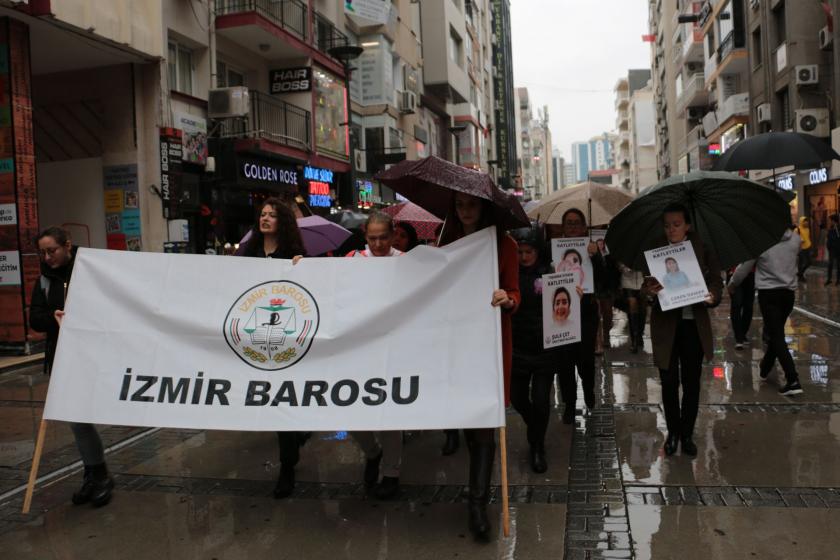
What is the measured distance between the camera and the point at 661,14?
6644cm

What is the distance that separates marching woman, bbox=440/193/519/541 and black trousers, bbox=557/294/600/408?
1.98 m

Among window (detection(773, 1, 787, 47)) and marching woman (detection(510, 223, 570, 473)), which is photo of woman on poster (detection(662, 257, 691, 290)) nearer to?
marching woman (detection(510, 223, 570, 473))

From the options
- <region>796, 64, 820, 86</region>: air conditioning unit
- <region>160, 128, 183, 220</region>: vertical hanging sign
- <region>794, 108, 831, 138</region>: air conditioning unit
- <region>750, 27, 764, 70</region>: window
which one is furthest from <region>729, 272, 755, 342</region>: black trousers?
<region>750, 27, 764, 70</region>: window

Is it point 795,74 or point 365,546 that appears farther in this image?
point 795,74

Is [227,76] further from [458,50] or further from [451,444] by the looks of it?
[458,50]

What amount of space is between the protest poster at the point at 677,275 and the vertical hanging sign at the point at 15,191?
945 centimetres

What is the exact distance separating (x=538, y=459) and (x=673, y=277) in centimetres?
163

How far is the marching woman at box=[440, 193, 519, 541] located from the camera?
4.04 metres

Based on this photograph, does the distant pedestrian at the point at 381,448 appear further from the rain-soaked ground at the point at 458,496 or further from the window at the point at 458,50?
the window at the point at 458,50

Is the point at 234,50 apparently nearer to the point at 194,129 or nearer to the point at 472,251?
the point at 194,129

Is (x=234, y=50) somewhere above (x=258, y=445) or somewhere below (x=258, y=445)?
above

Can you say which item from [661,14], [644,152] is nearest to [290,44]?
[661,14]

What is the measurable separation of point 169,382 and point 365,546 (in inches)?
61.1

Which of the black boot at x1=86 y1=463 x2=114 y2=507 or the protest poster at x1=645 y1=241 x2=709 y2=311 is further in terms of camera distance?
the protest poster at x1=645 y1=241 x2=709 y2=311
